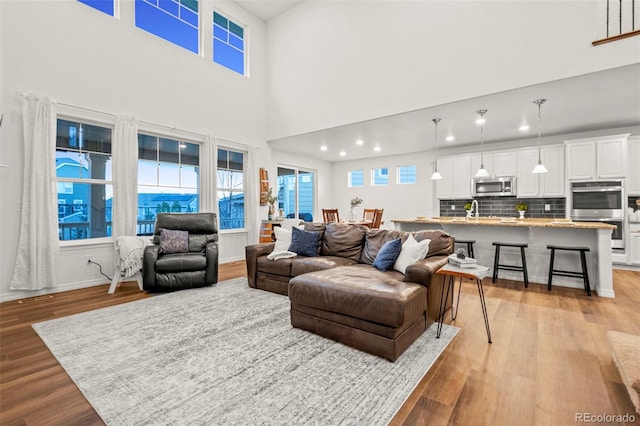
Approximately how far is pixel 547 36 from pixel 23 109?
261 inches

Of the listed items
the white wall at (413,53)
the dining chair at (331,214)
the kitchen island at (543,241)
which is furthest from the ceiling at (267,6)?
the kitchen island at (543,241)

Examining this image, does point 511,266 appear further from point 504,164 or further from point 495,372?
point 495,372

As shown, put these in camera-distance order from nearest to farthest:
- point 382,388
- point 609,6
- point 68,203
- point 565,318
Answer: point 382,388 < point 565,318 < point 609,6 < point 68,203

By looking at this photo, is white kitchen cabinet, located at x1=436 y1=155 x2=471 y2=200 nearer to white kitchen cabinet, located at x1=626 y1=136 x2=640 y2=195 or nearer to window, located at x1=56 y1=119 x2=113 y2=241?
white kitchen cabinet, located at x1=626 y1=136 x2=640 y2=195

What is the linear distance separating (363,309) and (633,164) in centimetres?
650

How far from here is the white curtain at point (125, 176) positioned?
4.48 metres

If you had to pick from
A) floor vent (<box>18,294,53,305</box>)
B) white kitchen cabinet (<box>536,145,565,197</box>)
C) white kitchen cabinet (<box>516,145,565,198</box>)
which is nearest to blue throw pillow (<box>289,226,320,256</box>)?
floor vent (<box>18,294,53,305</box>)

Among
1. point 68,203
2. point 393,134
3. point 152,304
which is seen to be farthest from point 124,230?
point 393,134

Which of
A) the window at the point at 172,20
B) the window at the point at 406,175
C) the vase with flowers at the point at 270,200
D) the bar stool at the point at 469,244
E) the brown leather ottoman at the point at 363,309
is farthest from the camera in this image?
the window at the point at 406,175

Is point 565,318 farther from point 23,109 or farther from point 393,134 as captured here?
point 23,109

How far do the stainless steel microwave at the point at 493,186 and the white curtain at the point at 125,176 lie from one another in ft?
22.8

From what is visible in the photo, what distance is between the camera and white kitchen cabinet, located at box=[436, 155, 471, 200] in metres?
6.91

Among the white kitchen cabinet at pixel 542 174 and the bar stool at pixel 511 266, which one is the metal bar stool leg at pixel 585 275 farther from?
the white kitchen cabinet at pixel 542 174

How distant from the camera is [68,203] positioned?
4262 mm
